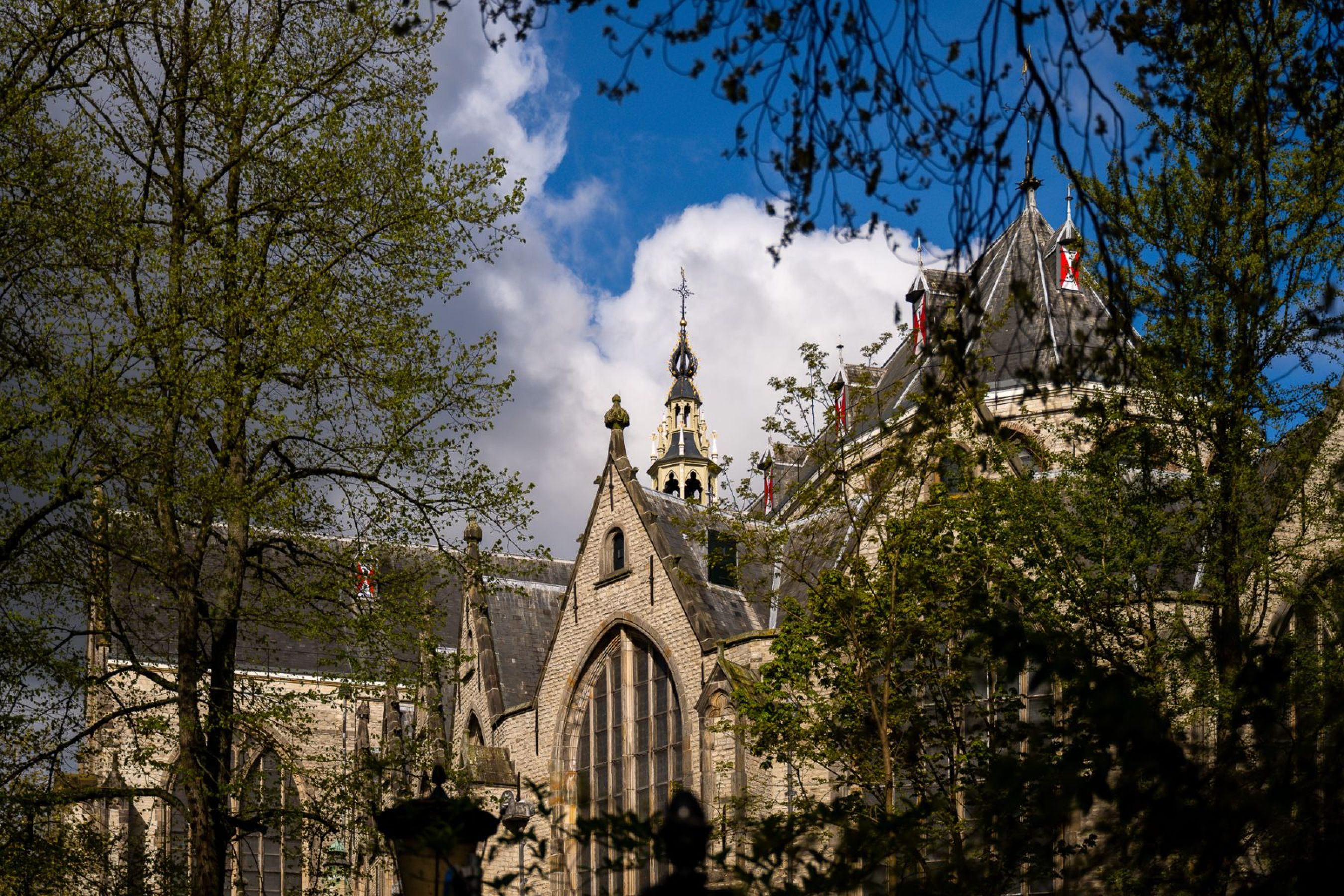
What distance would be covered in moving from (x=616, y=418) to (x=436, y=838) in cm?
2265

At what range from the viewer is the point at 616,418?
28.7 metres

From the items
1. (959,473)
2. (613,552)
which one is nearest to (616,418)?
(613,552)

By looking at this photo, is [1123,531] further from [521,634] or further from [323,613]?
[521,634]

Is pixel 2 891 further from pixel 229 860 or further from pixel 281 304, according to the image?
pixel 229 860

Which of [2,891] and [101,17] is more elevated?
[101,17]

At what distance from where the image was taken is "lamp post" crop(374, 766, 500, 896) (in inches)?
250

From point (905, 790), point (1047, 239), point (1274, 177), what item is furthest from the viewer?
point (1047, 239)

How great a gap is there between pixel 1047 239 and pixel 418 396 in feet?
69.0

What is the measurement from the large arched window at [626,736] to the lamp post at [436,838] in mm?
14511

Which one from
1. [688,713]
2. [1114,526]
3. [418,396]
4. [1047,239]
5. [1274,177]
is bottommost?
[688,713]

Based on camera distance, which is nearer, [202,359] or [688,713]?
[202,359]

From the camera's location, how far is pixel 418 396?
53.1 ft

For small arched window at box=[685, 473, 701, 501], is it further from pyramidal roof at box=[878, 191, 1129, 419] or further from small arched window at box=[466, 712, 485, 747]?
small arched window at box=[466, 712, 485, 747]

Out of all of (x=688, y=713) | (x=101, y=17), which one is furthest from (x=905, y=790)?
(x=101, y=17)
